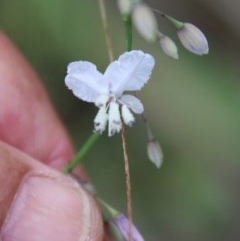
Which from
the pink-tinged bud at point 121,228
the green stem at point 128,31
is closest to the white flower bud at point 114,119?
the green stem at point 128,31

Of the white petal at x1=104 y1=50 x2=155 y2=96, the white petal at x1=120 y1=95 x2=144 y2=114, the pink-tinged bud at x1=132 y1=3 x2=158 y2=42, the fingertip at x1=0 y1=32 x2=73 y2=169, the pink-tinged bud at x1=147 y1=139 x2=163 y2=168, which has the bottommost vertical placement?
the fingertip at x1=0 y1=32 x2=73 y2=169

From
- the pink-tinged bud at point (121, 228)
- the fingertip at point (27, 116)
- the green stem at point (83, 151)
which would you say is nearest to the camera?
the green stem at point (83, 151)

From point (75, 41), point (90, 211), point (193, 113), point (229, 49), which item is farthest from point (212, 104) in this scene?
point (90, 211)

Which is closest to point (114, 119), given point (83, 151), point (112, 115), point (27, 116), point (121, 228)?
point (112, 115)

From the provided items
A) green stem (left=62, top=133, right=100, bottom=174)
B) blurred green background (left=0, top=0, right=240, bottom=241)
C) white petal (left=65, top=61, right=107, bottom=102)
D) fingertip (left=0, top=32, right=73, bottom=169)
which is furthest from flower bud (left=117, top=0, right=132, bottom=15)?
blurred green background (left=0, top=0, right=240, bottom=241)

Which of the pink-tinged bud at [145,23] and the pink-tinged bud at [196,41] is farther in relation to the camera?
the pink-tinged bud at [196,41]

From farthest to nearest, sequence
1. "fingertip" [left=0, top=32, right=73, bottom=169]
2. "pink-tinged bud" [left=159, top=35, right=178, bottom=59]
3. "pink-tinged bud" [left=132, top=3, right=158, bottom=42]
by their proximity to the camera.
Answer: "fingertip" [left=0, top=32, right=73, bottom=169], "pink-tinged bud" [left=159, top=35, right=178, bottom=59], "pink-tinged bud" [left=132, top=3, right=158, bottom=42]

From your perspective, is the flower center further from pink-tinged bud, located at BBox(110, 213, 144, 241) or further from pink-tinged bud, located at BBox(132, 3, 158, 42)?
pink-tinged bud, located at BBox(110, 213, 144, 241)

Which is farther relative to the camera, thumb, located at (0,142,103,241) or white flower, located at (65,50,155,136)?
thumb, located at (0,142,103,241)

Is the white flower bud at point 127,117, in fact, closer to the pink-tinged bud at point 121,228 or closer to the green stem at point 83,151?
the green stem at point 83,151
